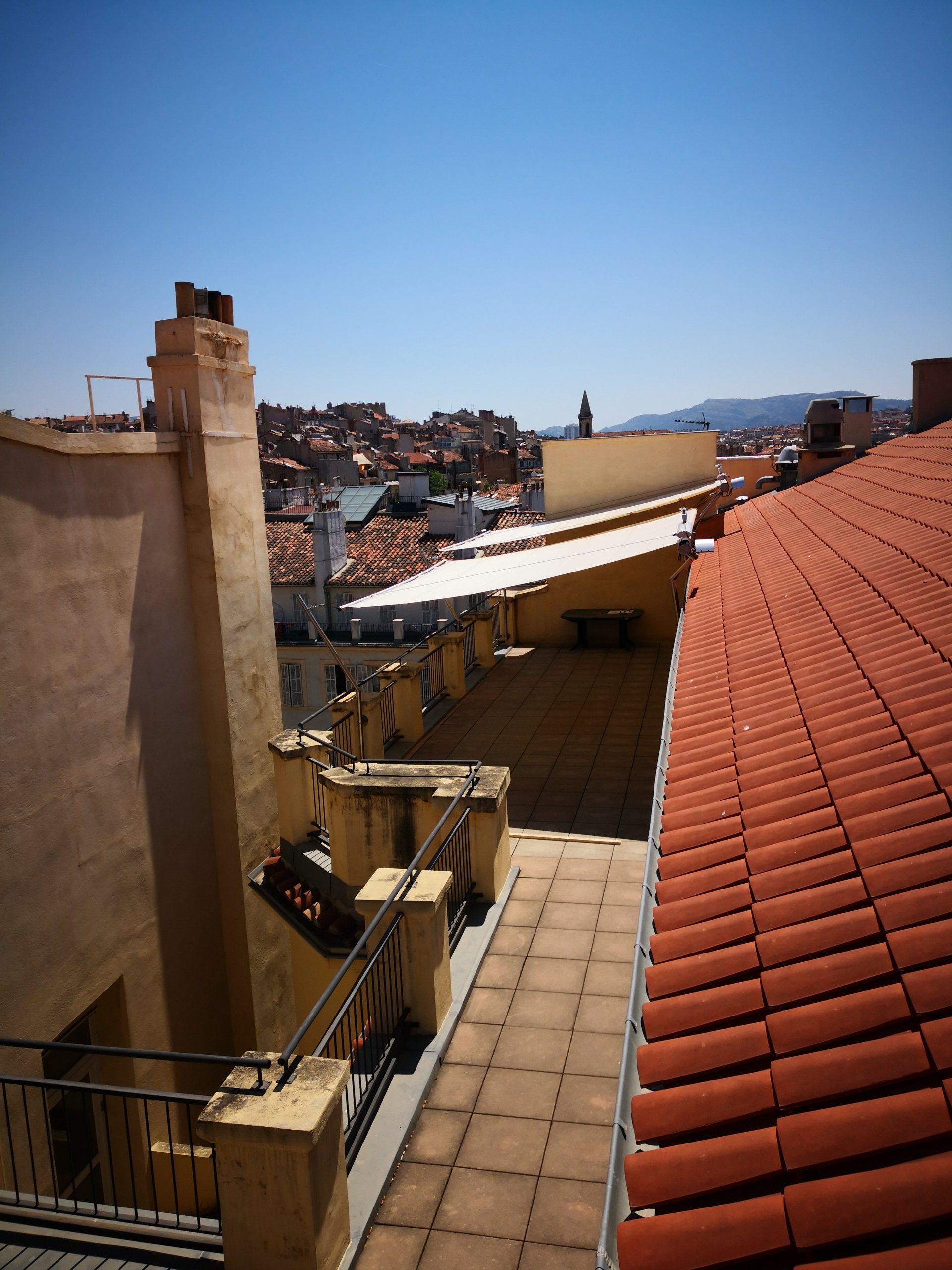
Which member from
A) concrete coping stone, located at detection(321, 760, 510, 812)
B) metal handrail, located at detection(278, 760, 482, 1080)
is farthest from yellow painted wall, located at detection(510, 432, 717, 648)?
metal handrail, located at detection(278, 760, 482, 1080)

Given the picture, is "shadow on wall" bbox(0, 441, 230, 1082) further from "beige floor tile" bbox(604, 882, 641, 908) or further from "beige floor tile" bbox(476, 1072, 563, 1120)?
"beige floor tile" bbox(604, 882, 641, 908)

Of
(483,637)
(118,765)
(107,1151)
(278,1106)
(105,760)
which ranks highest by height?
(105,760)

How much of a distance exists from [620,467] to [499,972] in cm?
1497

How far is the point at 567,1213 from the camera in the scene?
5152 mm

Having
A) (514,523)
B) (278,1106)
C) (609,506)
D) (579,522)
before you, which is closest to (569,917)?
(278,1106)

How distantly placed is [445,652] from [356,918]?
656 cm

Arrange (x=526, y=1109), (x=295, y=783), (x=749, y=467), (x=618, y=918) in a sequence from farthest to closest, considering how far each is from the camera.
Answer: (x=749, y=467), (x=295, y=783), (x=618, y=918), (x=526, y=1109)

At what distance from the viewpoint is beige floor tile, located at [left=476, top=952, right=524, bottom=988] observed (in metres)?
7.46

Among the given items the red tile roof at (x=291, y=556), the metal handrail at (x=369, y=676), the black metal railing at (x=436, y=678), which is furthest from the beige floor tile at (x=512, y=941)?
the red tile roof at (x=291, y=556)

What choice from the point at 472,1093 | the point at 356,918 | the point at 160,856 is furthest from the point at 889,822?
the point at 160,856

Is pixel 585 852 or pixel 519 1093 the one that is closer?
pixel 519 1093

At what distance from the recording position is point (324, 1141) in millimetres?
4711

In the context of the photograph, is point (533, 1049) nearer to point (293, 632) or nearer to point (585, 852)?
point (585, 852)

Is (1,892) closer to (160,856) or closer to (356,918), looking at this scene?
(160,856)
